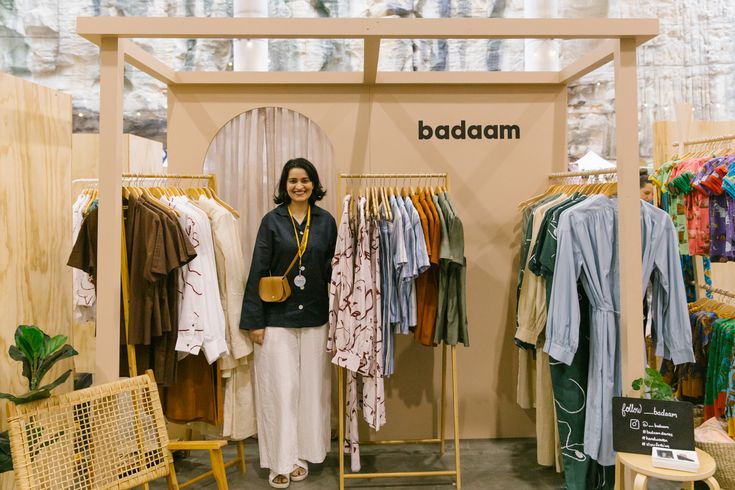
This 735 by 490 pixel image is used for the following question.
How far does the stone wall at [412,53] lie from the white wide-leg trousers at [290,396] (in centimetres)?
648

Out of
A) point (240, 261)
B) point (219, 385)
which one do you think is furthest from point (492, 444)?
point (240, 261)

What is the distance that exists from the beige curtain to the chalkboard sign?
2260 millimetres

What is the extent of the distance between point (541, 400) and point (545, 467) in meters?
0.50

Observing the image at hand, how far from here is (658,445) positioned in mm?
2184

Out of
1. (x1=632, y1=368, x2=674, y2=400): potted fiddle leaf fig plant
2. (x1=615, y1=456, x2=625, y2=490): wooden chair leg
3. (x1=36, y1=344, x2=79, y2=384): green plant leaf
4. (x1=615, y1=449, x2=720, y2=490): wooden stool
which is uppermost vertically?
(x1=36, y1=344, x2=79, y2=384): green plant leaf

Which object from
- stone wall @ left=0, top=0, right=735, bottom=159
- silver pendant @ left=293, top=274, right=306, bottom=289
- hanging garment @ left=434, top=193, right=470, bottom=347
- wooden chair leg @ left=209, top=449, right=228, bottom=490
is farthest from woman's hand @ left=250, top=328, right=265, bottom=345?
stone wall @ left=0, top=0, right=735, bottom=159

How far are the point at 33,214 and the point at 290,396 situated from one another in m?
1.59

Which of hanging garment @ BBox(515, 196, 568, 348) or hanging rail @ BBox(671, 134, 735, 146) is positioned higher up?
hanging rail @ BBox(671, 134, 735, 146)

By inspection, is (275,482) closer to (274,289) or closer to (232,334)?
(232,334)

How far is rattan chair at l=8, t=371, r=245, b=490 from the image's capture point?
1.92m

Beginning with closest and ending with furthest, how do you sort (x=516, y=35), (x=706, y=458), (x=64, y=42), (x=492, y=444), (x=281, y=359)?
(x=706, y=458)
(x=516, y=35)
(x=281, y=359)
(x=492, y=444)
(x=64, y=42)

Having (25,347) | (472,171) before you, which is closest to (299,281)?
(25,347)

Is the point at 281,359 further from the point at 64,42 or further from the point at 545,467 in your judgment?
the point at 64,42

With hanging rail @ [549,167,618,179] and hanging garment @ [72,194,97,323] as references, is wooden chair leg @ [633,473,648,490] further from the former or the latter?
hanging garment @ [72,194,97,323]
